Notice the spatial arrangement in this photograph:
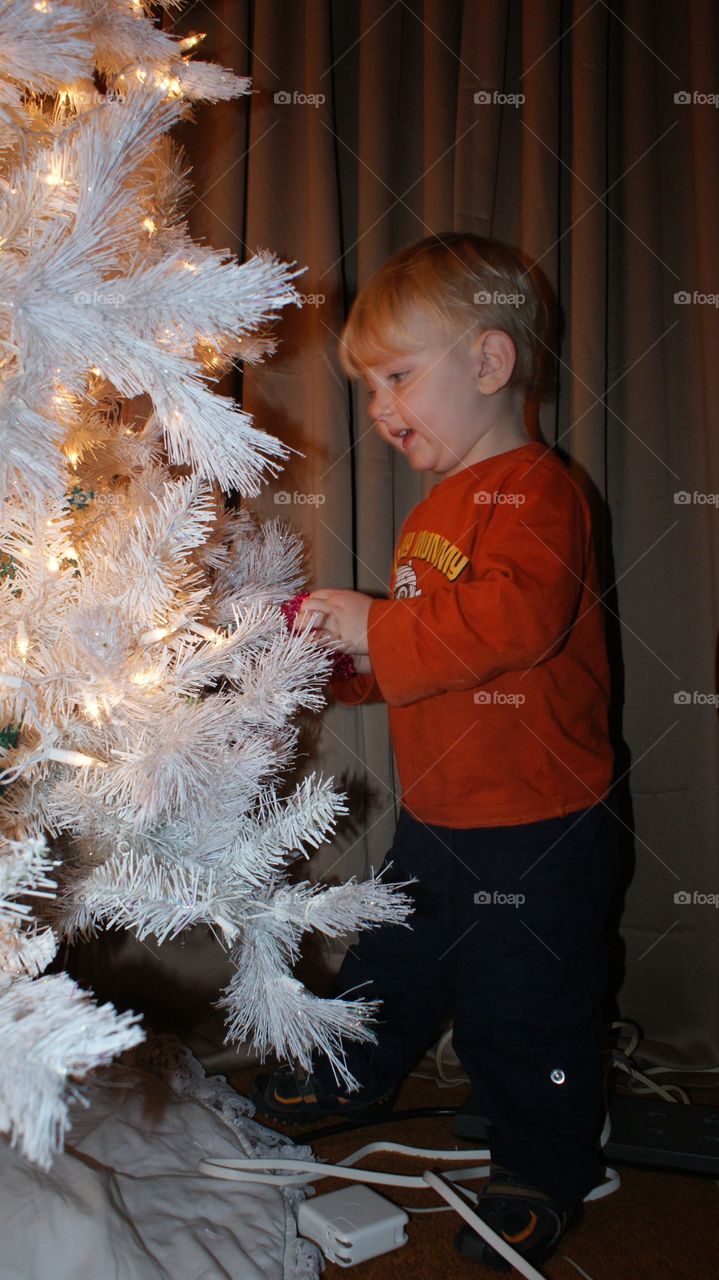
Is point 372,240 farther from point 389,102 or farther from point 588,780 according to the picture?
point 588,780

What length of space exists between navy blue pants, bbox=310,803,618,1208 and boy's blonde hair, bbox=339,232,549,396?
0.56m

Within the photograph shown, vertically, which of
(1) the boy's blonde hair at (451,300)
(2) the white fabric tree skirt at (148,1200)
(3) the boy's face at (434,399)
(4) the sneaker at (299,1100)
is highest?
(1) the boy's blonde hair at (451,300)

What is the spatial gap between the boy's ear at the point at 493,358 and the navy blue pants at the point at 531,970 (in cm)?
52

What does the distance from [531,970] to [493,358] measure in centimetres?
70

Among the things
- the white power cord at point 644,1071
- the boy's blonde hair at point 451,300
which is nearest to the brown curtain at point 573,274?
the white power cord at point 644,1071

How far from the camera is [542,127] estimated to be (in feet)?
Answer: 4.00

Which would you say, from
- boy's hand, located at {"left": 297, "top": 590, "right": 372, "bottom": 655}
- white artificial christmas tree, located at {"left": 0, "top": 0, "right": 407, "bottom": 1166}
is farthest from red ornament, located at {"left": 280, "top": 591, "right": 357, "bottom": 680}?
white artificial christmas tree, located at {"left": 0, "top": 0, "right": 407, "bottom": 1166}

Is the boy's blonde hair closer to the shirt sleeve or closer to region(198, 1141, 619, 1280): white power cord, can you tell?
the shirt sleeve

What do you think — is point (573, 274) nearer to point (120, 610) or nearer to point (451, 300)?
point (451, 300)

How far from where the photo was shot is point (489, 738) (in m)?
0.98

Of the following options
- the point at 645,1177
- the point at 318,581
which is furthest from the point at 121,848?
the point at 645,1177

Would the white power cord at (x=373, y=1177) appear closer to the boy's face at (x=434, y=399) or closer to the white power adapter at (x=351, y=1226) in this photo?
the white power adapter at (x=351, y=1226)

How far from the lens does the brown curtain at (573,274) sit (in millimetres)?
1229

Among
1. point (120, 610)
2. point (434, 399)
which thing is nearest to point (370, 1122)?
point (120, 610)
